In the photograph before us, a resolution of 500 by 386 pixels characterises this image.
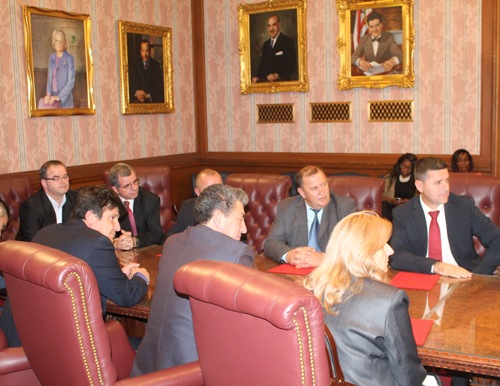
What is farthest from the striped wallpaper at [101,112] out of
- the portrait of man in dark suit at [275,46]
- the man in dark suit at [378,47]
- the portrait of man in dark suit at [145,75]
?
the man in dark suit at [378,47]

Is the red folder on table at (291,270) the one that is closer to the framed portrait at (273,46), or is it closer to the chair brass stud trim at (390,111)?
the chair brass stud trim at (390,111)

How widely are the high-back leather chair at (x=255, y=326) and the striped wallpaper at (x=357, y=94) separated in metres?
5.69

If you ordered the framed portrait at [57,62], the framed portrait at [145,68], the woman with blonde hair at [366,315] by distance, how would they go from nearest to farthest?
the woman with blonde hair at [366,315], the framed portrait at [57,62], the framed portrait at [145,68]

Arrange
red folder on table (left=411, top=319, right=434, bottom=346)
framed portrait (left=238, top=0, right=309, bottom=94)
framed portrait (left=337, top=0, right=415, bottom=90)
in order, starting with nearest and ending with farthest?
red folder on table (left=411, top=319, right=434, bottom=346) < framed portrait (left=337, top=0, right=415, bottom=90) < framed portrait (left=238, top=0, right=309, bottom=94)

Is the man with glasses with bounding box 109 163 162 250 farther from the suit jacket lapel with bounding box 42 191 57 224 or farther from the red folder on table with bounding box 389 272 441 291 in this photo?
the red folder on table with bounding box 389 272 441 291

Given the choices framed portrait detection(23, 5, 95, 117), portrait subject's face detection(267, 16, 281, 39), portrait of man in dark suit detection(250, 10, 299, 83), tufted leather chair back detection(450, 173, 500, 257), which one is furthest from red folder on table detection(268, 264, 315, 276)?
portrait subject's face detection(267, 16, 281, 39)

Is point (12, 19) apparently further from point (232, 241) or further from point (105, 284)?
point (232, 241)

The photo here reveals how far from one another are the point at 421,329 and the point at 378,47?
17.5 ft

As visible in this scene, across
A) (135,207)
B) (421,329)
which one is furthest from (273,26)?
(421,329)

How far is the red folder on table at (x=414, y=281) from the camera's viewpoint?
2.77 metres

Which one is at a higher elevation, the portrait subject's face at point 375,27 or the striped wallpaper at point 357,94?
the portrait subject's face at point 375,27

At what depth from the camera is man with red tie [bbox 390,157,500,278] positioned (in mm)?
3533

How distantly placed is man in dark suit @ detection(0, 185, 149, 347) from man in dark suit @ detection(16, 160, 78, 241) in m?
1.92

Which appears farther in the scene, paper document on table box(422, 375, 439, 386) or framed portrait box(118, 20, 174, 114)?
framed portrait box(118, 20, 174, 114)
